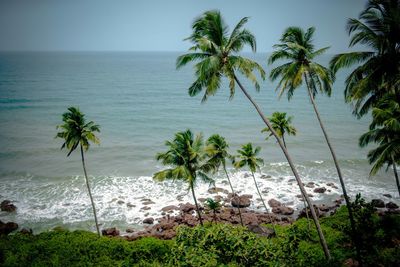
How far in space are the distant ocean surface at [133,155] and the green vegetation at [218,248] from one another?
8.80 meters

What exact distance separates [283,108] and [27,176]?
5500 cm

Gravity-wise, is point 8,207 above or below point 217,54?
below

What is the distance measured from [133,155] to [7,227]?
1888 cm

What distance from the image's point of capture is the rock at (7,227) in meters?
24.2

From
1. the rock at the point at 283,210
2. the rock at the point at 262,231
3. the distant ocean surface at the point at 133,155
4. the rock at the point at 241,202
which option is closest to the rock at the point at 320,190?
the distant ocean surface at the point at 133,155

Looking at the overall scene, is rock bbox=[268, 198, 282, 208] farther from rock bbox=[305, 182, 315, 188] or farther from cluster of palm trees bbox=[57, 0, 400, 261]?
cluster of palm trees bbox=[57, 0, 400, 261]

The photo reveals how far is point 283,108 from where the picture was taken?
65.9 m

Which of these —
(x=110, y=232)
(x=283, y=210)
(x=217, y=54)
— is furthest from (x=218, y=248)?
(x=283, y=210)

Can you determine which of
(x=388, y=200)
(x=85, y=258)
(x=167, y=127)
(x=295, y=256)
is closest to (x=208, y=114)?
(x=167, y=127)

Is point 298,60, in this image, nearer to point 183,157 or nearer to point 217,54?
point 217,54

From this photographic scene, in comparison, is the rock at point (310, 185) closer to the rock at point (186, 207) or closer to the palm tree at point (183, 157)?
the rock at point (186, 207)

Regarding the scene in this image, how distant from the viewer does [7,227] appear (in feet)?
80.5

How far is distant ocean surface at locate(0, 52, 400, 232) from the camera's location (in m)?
29.3

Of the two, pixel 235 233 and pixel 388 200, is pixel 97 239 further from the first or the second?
pixel 388 200
